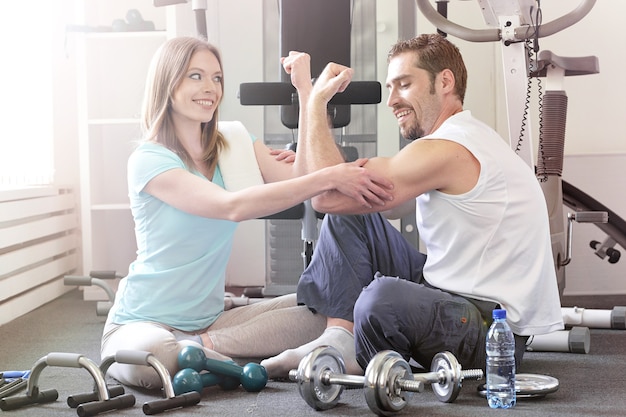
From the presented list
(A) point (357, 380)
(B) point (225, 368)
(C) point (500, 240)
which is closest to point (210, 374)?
(B) point (225, 368)

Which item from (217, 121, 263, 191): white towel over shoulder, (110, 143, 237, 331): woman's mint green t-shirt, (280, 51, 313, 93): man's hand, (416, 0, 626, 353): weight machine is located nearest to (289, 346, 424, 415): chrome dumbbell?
(110, 143, 237, 331): woman's mint green t-shirt

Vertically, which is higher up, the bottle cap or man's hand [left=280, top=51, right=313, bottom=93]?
man's hand [left=280, top=51, right=313, bottom=93]

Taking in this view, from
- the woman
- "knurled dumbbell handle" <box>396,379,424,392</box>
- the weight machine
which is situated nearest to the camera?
"knurled dumbbell handle" <box>396,379,424,392</box>

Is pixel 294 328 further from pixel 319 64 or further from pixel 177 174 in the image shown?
pixel 319 64

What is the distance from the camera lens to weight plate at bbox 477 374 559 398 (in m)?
2.06

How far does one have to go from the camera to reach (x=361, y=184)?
6.79 feet

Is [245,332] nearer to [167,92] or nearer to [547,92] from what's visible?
[167,92]

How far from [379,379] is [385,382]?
0.6 inches

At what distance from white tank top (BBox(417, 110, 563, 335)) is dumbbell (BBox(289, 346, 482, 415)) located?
219 mm

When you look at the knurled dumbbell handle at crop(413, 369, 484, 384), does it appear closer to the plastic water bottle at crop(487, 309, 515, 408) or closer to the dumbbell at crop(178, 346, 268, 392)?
the plastic water bottle at crop(487, 309, 515, 408)

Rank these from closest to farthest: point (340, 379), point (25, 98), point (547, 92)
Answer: point (340, 379) < point (547, 92) < point (25, 98)

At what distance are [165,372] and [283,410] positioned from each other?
0.97ft

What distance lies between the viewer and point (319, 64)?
3.19 metres

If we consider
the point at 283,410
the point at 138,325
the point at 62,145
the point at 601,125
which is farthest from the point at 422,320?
the point at 62,145
